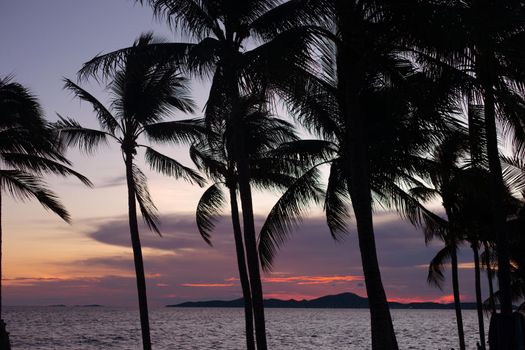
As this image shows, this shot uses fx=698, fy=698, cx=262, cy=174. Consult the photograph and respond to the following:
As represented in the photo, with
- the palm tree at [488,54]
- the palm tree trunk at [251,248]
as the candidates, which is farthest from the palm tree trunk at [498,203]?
the palm tree trunk at [251,248]

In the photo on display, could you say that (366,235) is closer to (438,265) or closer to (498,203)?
(498,203)

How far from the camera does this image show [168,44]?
655 inches

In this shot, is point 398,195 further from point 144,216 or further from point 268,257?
point 144,216

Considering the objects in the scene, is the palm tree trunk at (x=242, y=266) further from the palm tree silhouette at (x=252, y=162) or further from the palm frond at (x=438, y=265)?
the palm frond at (x=438, y=265)

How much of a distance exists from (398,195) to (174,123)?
25.3 feet

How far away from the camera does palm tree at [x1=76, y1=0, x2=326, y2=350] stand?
13.8 meters

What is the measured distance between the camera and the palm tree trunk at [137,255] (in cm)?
2243

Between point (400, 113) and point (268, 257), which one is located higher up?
point (400, 113)

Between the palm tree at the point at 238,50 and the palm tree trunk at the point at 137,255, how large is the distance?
18.5ft

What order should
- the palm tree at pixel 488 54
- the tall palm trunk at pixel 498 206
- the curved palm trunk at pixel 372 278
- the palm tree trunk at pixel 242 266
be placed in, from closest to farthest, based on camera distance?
the palm tree at pixel 488 54, the curved palm trunk at pixel 372 278, the tall palm trunk at pixel 498 206, the palm tree trunk at pixel 242 266

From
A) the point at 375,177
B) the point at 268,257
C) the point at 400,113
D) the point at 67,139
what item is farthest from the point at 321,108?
the point at 67,139

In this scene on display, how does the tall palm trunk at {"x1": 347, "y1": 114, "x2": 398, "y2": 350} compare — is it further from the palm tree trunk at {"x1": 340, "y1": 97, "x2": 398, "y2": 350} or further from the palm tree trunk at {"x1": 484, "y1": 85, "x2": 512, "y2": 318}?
the palm tree trunk at {"x1": 484, "y1": 85, "x2": 512, "y2": 318}

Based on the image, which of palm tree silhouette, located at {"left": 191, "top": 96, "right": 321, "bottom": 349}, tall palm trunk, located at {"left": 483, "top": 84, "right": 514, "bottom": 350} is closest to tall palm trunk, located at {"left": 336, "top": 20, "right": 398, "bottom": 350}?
tall palm trunk, located at {"left": 483, "top": 84, "right": 514, "bottom": 350}

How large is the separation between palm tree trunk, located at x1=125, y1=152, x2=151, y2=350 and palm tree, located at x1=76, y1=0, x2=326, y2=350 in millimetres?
5633
